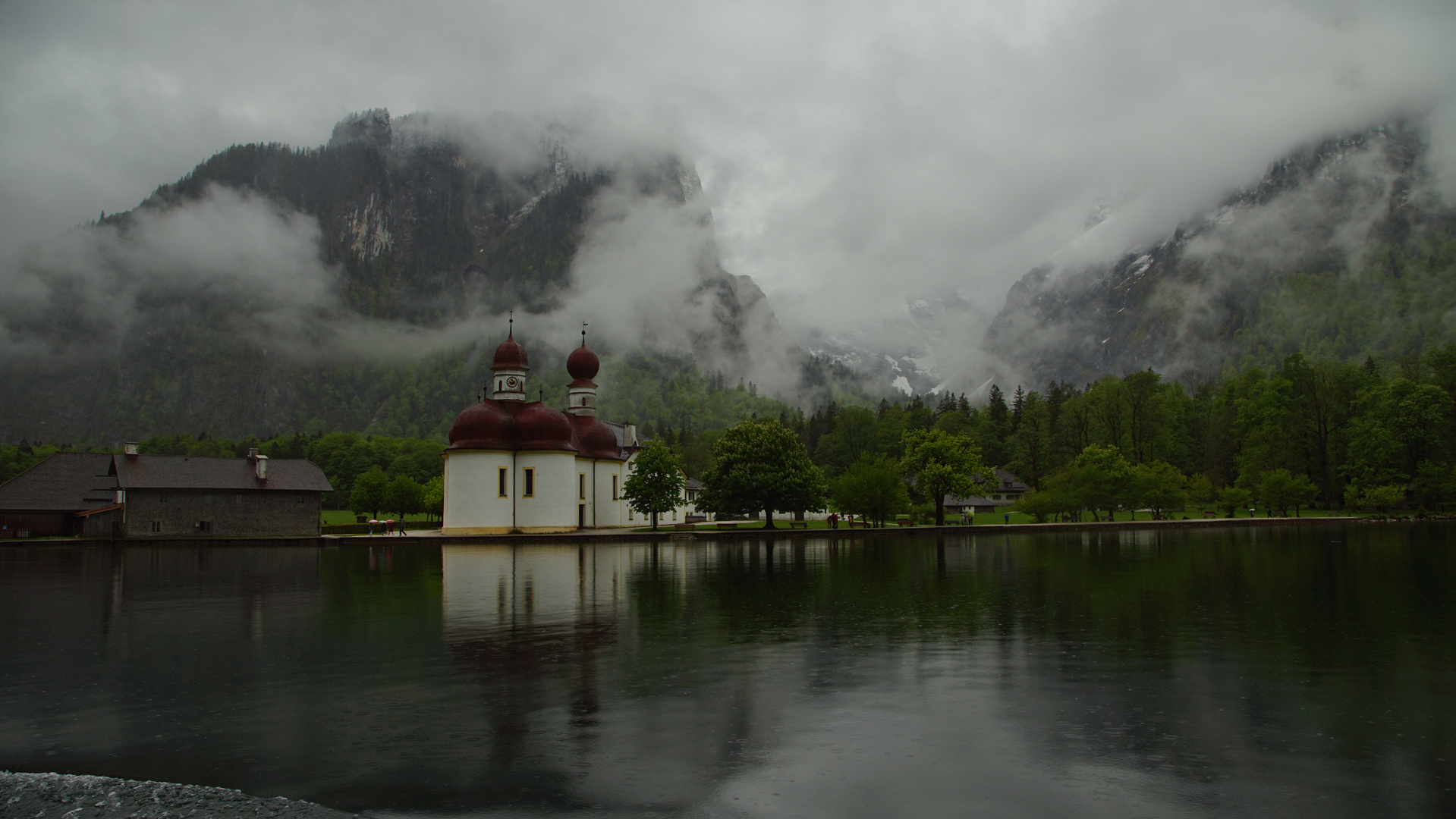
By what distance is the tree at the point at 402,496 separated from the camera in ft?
271

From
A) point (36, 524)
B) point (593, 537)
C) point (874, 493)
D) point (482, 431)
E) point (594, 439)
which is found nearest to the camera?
point (593, 537)

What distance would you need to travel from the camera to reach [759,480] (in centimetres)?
6291

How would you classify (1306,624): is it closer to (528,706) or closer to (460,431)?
(528,706)

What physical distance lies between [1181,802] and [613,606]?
50.2 feet

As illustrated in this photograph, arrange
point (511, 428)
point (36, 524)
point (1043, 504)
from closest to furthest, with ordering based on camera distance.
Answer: point (36, 524) < point (511, 428) < point (1043, 504)

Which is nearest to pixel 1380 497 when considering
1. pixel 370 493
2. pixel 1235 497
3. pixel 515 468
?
pixel 1235 497

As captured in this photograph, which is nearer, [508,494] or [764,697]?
[764,697]

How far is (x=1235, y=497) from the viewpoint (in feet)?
254

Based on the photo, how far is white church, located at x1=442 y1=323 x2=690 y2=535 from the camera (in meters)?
63.7

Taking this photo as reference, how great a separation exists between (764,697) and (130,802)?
276 inches

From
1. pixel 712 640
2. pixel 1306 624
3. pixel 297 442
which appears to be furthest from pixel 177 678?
pixel 297 442

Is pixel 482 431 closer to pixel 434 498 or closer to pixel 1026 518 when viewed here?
pixel 434 498

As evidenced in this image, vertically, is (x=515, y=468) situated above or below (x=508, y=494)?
above

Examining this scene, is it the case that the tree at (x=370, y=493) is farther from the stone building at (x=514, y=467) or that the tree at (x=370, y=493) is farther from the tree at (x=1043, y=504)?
the tree at (x=1043, y=504)
